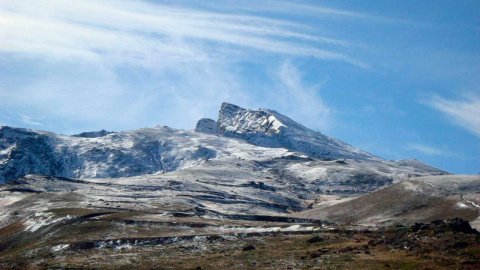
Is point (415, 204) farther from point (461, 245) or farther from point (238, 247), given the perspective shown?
point (461, 245)

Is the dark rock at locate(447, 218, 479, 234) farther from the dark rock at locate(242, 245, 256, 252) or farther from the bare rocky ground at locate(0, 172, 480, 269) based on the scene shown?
the dark rock at locate(242, 245, 256, 252)

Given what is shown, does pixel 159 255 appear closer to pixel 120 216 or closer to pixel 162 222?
pixel 162 222

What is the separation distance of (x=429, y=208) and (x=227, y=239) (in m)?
50.9

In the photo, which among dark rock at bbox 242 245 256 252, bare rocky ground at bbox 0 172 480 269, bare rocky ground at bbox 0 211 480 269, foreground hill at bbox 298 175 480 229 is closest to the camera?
bare rocky ground at bbox 0 211 480 269

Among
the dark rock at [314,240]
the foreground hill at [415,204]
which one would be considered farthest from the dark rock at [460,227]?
the foreground hill at [415,204]

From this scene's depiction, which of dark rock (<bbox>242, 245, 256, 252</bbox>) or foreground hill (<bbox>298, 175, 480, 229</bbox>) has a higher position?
foreground hill (<bbox>298, 175, 480, 229</bbox>)

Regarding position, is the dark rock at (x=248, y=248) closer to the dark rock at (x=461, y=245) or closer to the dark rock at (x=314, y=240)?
the dark rock at (x=314, y=240)

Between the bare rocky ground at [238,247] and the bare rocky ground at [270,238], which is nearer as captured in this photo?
the bare rocky ground at [238,247]

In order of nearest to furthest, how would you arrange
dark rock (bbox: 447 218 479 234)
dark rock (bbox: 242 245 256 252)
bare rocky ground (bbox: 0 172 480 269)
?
bare rocky ground (bbox: 0 172 480 269) → dark rock (bbox: 447 218 479 234) → dark rock (bbox: 242 245 256 252)

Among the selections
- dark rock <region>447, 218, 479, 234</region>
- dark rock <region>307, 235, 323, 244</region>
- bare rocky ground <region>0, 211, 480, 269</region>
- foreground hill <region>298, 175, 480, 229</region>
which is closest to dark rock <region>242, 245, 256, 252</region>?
bare rocky ground <region>0, 211, 480, 269</region>

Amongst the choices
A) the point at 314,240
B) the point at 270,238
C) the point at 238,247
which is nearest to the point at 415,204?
the point at 270,238

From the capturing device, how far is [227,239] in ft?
251

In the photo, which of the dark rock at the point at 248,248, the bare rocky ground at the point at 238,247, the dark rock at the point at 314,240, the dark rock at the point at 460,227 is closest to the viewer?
the bare rocky ground at the point at 238,247

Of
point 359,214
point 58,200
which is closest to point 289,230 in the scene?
point 359,214
